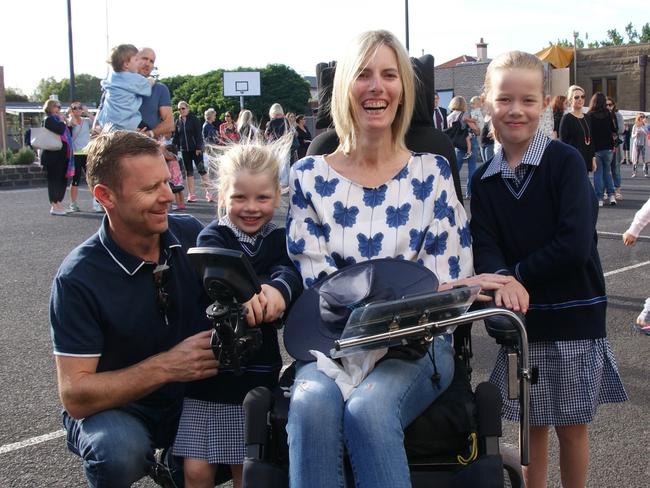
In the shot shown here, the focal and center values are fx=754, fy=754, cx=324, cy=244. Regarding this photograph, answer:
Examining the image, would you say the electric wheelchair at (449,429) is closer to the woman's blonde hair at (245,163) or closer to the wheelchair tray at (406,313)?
the wheelchair tray at (406,313)

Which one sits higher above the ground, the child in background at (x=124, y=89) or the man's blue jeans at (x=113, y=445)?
the child in background at (x=124, y=89)

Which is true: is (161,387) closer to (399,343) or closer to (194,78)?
(399,343)

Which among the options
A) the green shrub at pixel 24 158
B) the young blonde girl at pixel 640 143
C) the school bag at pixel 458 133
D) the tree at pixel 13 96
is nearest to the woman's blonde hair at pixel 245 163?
the school bag at pixel 458 133

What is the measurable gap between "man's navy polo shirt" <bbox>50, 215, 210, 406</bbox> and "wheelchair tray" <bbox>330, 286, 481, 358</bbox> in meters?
0.81

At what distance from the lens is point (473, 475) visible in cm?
215

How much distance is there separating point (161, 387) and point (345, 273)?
0.82 metres

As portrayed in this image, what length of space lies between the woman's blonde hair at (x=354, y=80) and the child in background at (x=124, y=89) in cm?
475

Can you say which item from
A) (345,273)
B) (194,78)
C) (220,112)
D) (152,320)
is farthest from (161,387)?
(194,78)

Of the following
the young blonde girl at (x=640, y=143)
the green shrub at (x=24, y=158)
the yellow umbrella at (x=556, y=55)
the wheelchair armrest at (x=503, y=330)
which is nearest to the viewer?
the wheelchair armrest at (x=503, y=330)

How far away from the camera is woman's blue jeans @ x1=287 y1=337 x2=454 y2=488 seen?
83.3 inches

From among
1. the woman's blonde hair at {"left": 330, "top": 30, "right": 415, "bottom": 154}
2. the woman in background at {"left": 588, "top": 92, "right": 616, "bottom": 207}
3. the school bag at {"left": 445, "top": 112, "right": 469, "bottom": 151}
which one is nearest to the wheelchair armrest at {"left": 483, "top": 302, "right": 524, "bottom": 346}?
the woman's blonde hair at {"left": 330, "top": 30, "right": 415, "bottom": 154}

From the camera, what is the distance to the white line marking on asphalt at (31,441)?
142 inches

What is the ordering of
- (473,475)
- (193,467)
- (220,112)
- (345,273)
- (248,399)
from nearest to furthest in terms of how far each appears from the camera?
1. (473,475)
2. (248,399)
3. (345,273)
4. (193,467)
5. (220,112)

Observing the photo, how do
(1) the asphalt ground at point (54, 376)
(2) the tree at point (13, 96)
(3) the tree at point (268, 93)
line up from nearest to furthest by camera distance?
1. (1) the asphalt ground at point (54, 376)
2. (3) the tree at point (268, 93)
3. (2) the tree at point (13, 96)
